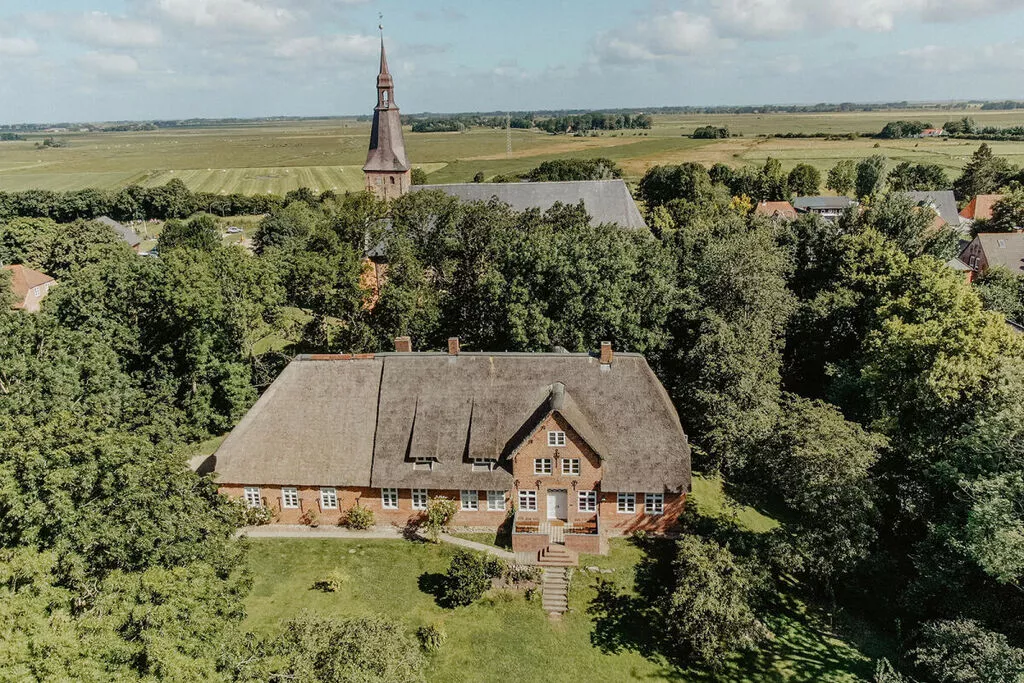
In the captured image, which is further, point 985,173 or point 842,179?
point 842,179

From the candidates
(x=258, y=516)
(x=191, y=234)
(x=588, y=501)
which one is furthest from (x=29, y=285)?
(x=588, y=501)

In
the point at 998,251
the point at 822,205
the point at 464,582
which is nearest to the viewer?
the point at 464,582

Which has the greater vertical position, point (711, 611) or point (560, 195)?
point (560, 195)

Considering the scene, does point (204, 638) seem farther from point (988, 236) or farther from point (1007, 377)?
point (988, 236)

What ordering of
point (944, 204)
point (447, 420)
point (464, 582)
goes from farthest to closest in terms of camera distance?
1. point (944, 204)
2. point (447, 420)
3. point (464, 582)

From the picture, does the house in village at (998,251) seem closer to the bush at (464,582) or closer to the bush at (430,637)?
the bush at (464,582)

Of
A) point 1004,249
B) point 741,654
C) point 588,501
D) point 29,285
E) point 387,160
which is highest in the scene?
point 387,160

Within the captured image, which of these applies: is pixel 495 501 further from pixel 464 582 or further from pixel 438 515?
pixel 464 582

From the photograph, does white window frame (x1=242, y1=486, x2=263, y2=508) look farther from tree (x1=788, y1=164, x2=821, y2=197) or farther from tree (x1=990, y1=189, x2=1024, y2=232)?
tree (x1=788, y1=164, x2=821, y2=197)
